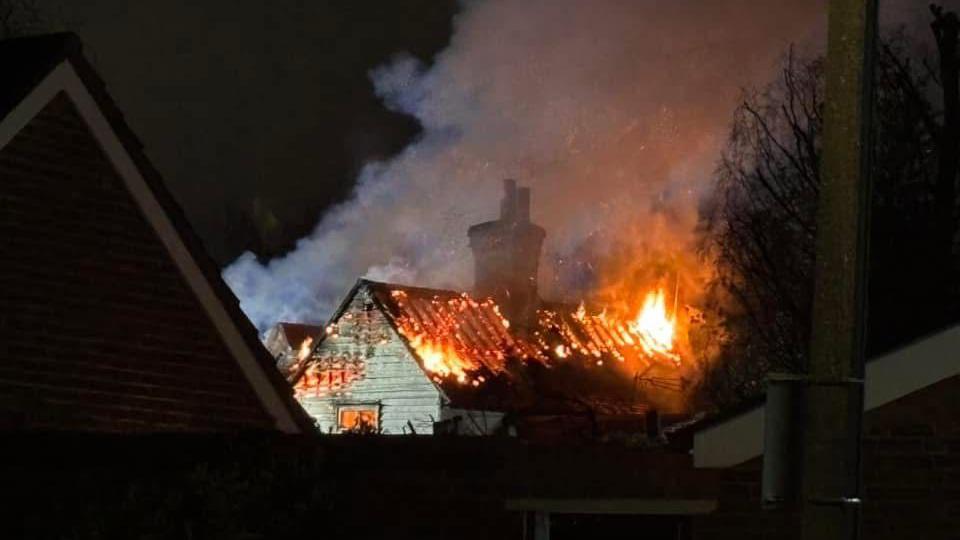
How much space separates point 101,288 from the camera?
13078 millimetres

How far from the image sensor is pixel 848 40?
6555 mm

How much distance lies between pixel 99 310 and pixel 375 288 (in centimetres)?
1466

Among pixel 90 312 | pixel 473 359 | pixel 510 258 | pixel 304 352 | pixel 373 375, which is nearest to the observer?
pixel 90 312

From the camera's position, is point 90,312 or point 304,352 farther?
point 304,352

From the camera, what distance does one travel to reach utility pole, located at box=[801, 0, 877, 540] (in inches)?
244

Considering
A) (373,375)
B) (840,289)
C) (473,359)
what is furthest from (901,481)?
(373,375)

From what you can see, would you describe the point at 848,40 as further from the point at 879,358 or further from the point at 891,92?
the point at 891,92

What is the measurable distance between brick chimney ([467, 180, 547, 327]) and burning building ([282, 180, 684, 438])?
45 mm

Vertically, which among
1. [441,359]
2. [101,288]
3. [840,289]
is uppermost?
[441,359]

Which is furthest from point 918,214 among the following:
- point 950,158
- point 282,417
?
point 282,417

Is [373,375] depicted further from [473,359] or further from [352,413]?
[473,359]

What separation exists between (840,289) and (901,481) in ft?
13.0

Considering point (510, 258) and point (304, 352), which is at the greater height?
point (510, 258)

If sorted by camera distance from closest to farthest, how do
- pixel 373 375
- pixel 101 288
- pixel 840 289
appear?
pixel 840 289 < pixel 101 288 < pixel 373 375
